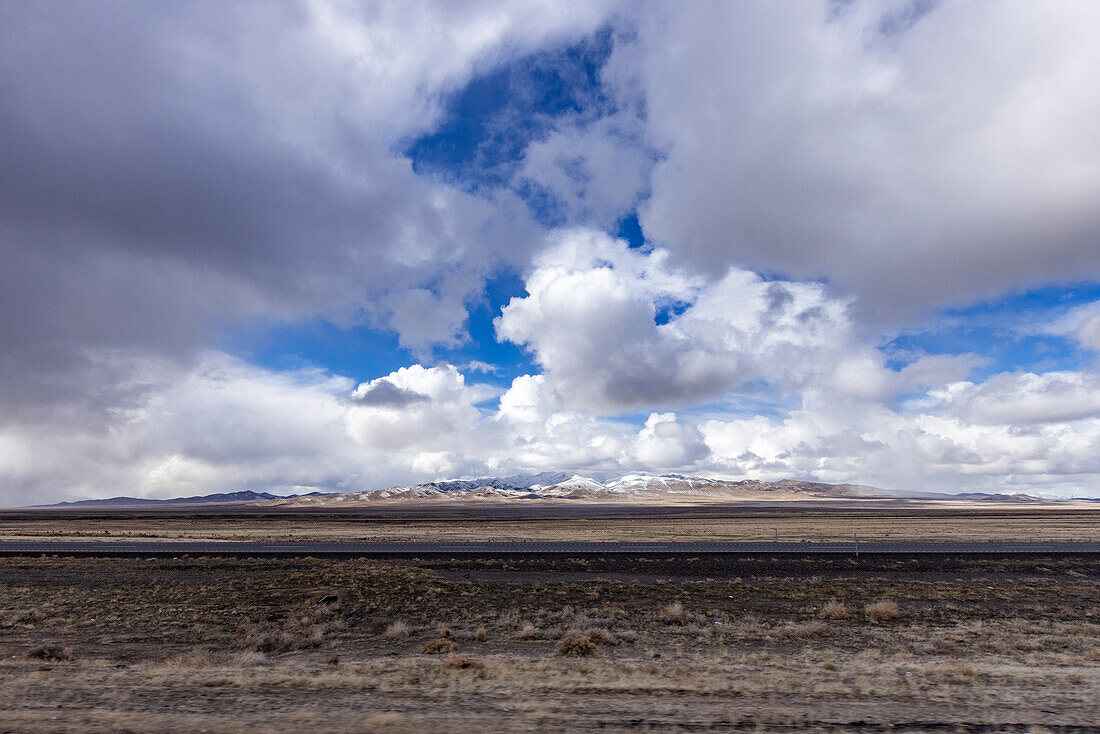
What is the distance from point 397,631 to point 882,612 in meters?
16.6

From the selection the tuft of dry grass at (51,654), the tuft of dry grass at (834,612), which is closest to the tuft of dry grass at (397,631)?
the tuft of dry grass at (51,654)

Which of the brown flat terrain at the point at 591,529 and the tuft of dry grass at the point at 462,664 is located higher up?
the tuft of dry grass at the point at 462,664

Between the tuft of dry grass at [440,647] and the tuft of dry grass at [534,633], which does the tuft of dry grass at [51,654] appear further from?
the tuft of dry grass at [534,633]

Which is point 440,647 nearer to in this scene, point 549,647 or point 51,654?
point 549,647

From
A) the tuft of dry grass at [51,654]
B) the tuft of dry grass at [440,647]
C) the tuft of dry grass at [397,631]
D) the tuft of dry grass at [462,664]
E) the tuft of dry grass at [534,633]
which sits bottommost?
the tuft of dry grass at [534,633]

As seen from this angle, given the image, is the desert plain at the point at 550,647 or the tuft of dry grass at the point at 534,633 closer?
the desert plain at the point at 550,647

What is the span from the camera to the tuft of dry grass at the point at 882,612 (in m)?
19.7

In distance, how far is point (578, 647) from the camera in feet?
50.4

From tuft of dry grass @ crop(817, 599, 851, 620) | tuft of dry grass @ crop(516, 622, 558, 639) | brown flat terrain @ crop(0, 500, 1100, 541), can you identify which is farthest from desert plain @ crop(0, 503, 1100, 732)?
brown flat terrain @ crop(0, 500, 1100, 541)

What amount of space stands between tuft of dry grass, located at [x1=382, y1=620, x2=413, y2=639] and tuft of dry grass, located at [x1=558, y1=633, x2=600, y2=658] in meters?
5.35

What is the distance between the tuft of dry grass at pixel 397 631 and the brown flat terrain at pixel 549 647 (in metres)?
0.12

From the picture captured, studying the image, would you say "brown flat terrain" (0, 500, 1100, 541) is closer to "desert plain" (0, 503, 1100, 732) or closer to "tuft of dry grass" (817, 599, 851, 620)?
"desert plain" (0, 503, 1100, 732)

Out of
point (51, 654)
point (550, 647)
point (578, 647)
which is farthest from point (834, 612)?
point (51, 654)

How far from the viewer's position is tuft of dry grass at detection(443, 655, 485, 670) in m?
13.2
